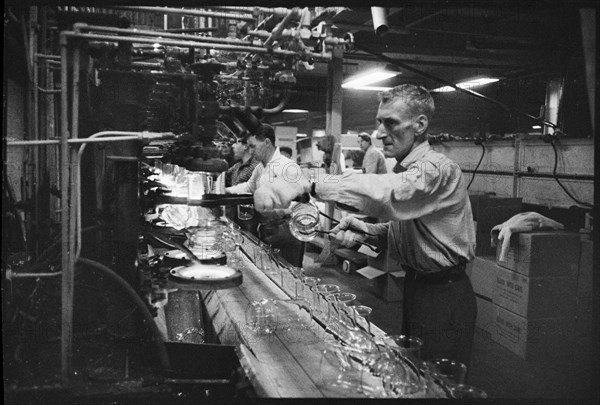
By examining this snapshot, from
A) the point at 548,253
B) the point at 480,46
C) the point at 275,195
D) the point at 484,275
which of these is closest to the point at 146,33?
the point at 275,195

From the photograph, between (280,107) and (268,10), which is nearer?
(268,10)

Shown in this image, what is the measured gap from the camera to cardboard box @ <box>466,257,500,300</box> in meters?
→ 4.71

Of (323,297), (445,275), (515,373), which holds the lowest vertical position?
(515,373)

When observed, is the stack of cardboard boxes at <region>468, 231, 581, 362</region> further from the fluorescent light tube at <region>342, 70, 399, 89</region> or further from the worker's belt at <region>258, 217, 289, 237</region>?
the fluorescent light tube at <region>342, 70, 399, 89</region>

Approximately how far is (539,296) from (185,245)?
297cm

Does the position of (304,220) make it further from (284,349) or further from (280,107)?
(284,349)

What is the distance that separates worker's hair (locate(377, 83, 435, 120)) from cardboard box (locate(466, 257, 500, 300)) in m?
2.55

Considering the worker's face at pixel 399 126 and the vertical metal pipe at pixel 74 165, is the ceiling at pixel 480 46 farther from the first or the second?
→ the vertical metal pipe at pixel 74 165

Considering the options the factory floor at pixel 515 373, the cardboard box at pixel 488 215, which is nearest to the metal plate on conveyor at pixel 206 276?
the factory floor at pixel 515 373

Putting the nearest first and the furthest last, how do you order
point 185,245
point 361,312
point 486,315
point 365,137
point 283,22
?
point 283,22
point 361,312
point 185,245
point 486,315
point 365,137

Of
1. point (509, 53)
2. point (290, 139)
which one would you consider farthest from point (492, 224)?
point (290, 139)

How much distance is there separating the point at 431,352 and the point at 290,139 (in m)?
7.47

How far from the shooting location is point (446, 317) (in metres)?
2.62

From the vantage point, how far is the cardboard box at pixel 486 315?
475cm
